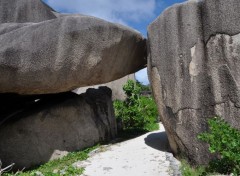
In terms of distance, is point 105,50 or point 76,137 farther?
point 76,137

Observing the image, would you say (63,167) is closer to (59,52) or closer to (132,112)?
(59,52)

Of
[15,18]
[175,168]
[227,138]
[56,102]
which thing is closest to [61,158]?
[56,102]

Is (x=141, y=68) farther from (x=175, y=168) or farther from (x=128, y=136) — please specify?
(x=175, y=168)

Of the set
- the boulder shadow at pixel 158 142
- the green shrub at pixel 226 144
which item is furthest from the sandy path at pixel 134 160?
the green shrub at pixel 226 144

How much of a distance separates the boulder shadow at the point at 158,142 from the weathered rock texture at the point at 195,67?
0.86 meters

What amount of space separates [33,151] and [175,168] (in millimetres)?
3947

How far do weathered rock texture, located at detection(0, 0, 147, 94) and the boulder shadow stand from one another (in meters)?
2.25

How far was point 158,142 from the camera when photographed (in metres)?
9.38

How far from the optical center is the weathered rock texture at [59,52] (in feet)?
25.7

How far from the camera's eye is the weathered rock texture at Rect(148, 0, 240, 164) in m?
6.32

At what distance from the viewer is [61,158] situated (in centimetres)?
891

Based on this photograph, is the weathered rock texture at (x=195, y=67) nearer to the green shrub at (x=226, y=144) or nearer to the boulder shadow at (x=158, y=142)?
the boulder shadow at (x=158, y=142)

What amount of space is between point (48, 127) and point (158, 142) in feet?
9.75

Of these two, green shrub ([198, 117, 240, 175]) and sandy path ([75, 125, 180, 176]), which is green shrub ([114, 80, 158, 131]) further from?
green shrub ([198, 117, 240, 175])
